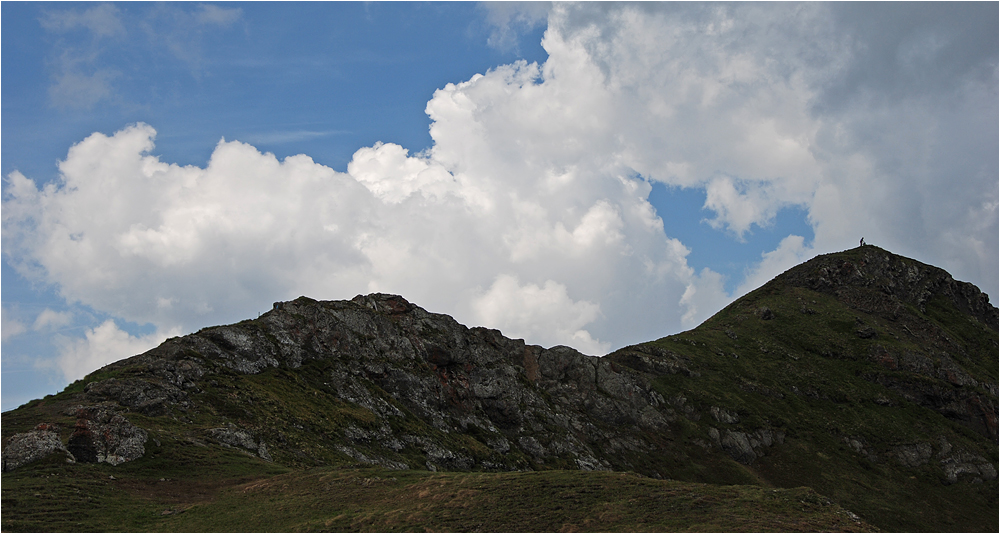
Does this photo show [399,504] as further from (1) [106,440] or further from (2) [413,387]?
(2) [413,387]

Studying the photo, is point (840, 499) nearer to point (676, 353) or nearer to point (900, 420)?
point (900, 420)

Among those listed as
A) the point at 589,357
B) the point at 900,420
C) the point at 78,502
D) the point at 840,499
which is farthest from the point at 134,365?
the point at 900,420

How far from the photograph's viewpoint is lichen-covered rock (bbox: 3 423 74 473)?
148ft

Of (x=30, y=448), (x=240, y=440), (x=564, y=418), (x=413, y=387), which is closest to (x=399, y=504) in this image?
(x=240, y=440)

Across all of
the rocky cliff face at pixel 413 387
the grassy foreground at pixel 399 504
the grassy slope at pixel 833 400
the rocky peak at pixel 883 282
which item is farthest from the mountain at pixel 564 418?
the rocky peak at pixel 883 282

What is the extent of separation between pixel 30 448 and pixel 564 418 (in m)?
77.0

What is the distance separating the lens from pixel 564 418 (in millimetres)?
105125

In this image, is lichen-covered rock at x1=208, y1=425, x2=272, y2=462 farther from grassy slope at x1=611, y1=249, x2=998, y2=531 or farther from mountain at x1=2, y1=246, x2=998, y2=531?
grassy slope at x1=611, y1=249, x2=998, y2=531

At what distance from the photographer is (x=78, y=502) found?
40719mm

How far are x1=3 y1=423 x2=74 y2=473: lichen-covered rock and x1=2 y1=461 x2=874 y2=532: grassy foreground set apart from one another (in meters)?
1.17

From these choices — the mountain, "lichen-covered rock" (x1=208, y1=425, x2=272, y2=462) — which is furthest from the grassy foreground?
"lichen-covered rock" (x1=208, y1=425, x2=272, y2=462)

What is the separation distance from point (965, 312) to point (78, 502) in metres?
225

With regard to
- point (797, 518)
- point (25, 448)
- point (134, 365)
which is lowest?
point (797, 518)

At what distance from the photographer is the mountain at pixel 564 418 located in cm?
4259
